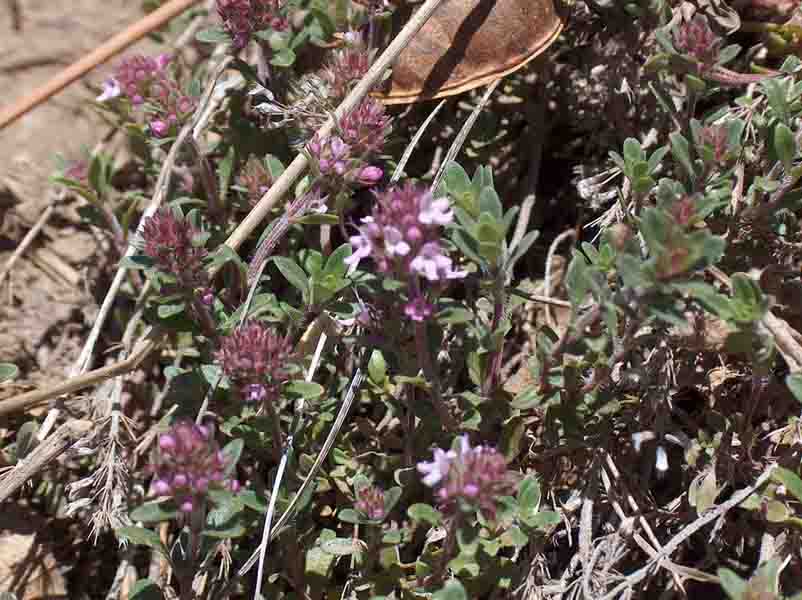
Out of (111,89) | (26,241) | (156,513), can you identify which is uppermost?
(111,89)

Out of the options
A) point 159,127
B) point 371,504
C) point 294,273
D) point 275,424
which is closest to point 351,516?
point 371,504

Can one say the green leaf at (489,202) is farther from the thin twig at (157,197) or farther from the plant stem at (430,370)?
the thin twig at (157,197)

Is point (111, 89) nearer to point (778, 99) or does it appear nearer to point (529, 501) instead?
point (529, 501)

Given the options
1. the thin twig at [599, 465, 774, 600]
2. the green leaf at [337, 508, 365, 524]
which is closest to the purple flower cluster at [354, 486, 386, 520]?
the green leaf at [337, 508, 365, 524]

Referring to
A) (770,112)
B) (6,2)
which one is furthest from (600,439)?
(6,2)

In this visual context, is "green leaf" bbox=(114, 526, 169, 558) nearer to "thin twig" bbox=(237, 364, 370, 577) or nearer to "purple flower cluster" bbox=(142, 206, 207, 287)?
"thin twig" bbox=(237, 364, 370, 577)

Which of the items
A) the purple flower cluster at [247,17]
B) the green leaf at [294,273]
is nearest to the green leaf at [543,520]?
the green leaf at [294,273]
